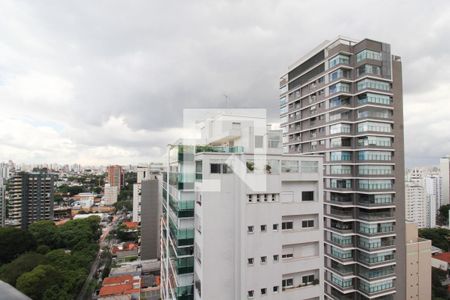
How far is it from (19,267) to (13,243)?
917cm

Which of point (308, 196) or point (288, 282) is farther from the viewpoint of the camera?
point (308, 196)

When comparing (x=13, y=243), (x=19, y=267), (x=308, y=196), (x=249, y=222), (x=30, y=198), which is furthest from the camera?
(x=30, y=198)

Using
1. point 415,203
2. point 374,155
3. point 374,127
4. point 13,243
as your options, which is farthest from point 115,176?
point 415,203

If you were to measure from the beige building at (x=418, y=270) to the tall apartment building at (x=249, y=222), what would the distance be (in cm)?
1715

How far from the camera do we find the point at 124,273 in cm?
3091

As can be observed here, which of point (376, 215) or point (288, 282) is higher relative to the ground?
point (376, 215)

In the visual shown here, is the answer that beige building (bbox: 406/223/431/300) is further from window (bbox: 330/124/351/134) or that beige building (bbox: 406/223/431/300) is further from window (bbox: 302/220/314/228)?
window (bbox: 302/220/314/228)

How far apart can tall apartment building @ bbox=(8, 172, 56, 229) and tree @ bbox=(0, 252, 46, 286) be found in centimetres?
2976

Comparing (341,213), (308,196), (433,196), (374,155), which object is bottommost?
(433,196)

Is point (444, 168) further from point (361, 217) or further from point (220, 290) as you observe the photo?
point (220, 290)

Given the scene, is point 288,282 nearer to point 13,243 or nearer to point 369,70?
point 369,70

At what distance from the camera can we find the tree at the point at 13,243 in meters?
28.2

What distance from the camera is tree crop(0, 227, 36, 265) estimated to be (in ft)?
92.4

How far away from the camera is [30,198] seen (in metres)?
47.8
